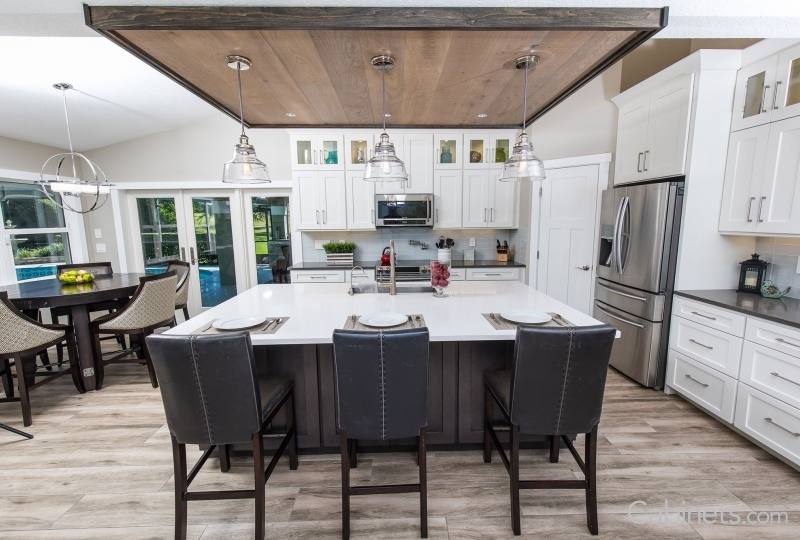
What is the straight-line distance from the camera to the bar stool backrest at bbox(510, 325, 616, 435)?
1.39m

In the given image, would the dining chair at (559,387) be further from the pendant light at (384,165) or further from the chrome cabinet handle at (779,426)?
the chrome cabinet handle at (779,426)

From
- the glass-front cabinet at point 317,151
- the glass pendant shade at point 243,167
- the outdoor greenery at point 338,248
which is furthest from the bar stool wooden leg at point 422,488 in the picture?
the glass-front cabinet at point 317,151

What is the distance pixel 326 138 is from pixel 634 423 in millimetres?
4080

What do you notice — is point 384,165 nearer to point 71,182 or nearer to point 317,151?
point 317,151

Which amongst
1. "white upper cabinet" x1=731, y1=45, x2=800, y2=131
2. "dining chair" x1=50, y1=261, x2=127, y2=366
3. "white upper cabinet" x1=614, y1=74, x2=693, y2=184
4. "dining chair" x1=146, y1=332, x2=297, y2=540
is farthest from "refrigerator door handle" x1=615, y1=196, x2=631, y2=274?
"dining chair" x1=50, y1=261, x2=127, y2=366

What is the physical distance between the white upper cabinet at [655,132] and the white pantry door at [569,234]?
1.17 ft

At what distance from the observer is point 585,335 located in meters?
1.38

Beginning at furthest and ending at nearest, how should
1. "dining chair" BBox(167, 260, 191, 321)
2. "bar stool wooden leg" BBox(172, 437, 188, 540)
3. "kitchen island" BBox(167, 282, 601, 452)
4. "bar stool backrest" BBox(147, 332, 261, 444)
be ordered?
"dining chair" BBox(167, 260, 191, 321)
"kitchen island" BBox(167, 282, 601, 452)
"bar stool wooden leg" BBox(172, 437, 188, 540)
"bar stool backrest" BBox(147, 332, 261, 444)

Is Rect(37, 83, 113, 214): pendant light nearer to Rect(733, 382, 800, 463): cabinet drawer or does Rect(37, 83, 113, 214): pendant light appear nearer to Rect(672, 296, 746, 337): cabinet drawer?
Rect(672, 296, 746, 337): cabinet drawer

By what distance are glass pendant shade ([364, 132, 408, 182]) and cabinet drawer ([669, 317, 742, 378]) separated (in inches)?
93.9

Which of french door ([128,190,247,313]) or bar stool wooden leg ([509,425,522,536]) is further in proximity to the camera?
french door ([128,190,247,313])

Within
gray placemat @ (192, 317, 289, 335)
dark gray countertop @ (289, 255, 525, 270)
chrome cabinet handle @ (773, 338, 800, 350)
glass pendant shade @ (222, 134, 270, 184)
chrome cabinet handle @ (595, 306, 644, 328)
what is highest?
glass pendant shade @ (222, 134, 270, 184)

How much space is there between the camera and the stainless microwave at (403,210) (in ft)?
13.6

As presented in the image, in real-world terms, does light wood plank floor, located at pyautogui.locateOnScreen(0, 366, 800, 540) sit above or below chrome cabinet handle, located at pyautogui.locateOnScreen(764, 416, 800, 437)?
below
